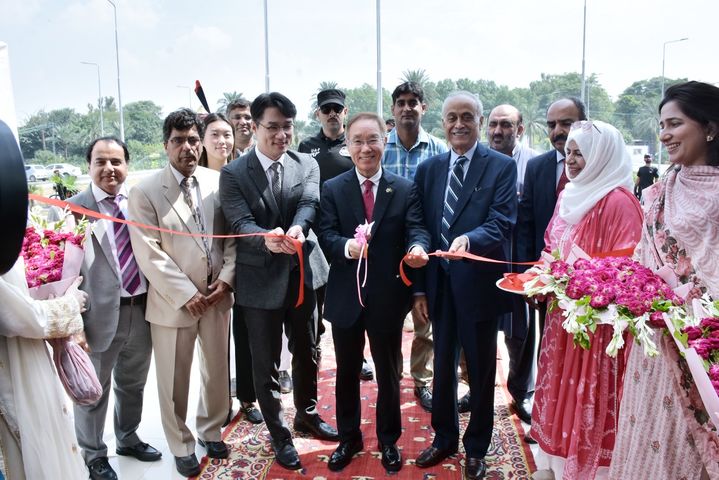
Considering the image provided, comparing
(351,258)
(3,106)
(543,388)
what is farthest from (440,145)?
(3,106)

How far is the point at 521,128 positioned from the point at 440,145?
82 centimetres

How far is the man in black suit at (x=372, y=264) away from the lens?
3061mm

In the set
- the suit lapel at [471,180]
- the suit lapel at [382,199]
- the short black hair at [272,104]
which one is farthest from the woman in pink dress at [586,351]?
the short black hair at [272,104]

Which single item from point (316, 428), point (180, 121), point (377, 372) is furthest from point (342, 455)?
point (180, 121)

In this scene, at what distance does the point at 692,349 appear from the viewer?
181 cm

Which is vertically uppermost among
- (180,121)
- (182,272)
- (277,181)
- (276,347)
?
(180,121)

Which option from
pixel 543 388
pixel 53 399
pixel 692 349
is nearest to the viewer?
pixel 692 349

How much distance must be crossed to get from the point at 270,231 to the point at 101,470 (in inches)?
64.4

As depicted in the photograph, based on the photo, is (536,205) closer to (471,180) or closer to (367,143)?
(471,180)

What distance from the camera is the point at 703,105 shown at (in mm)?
2326

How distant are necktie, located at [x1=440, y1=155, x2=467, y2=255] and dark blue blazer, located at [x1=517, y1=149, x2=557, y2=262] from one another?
0.72 m

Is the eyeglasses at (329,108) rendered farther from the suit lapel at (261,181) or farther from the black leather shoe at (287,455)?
the black leather shoe at (287,455)

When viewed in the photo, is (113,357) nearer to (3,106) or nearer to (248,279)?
(248,279)

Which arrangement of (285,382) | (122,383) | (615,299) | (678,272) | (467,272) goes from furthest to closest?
(285,382) < (122,383) < (467,272) < (678,272) < (615,299)
